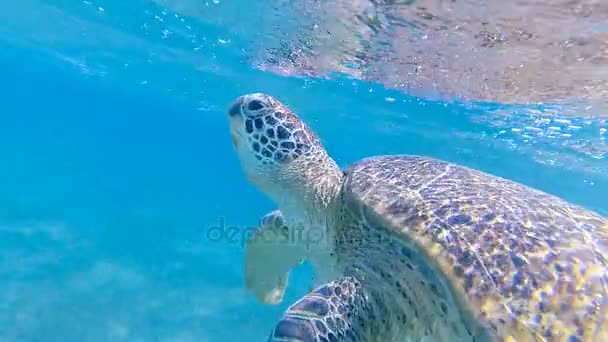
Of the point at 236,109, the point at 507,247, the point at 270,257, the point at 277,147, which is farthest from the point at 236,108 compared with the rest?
the point at 507,247

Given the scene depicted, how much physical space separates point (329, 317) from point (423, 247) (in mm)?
745

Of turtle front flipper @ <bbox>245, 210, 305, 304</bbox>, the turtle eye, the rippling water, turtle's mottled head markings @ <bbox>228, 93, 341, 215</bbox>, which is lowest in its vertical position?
turtle front flipper @ <bbox>245, 210, 305, 304</bbox>

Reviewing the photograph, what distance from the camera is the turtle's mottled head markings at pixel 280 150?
169 inches

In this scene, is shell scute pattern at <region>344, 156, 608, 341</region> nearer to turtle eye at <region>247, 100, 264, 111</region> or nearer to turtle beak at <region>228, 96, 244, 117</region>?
turtle eye at <region>247, 100, 264, 111</region>

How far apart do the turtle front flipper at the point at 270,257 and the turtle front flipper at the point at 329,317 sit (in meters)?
2.04

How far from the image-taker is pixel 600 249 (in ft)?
9.27

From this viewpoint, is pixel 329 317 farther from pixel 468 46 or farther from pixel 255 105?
pixel 468 46

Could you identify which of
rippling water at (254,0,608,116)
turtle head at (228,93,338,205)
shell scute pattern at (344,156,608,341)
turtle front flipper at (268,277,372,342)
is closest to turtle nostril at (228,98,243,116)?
turtle head at (228,93,338,205)

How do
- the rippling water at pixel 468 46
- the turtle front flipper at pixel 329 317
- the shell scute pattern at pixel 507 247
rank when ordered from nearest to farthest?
the shell scute pattern at pixel 507 247 < the turtle front flipper at pixel 329 317 < the rippling water at pixel 468 46

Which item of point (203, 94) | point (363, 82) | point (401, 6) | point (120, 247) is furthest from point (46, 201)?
point (401, 6)

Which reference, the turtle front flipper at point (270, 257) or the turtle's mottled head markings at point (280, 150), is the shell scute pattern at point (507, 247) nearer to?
the turtle's mottled head markings at point (280, 150)

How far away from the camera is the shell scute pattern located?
2.43m

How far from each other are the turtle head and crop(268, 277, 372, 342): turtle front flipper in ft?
4.49

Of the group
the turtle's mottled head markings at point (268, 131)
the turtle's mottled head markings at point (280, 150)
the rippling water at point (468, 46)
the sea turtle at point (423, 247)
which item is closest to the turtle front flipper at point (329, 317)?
the sea turtle at point (423, 247)
